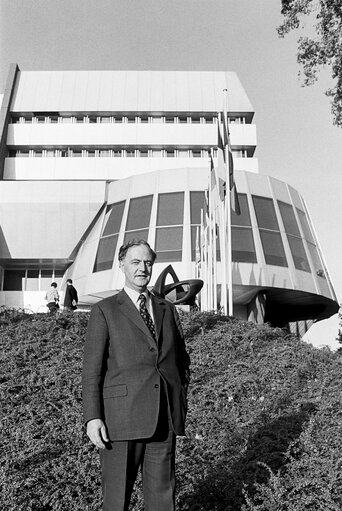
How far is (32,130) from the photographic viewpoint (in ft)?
139

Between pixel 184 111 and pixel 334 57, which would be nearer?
pixel 334 57

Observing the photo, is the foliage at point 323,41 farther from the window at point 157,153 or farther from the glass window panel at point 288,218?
the window at point 157,153

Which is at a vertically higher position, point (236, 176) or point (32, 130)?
point (32, 130)

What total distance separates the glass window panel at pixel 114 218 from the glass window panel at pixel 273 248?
7310mm

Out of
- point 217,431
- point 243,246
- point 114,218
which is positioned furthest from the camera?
point 114,218

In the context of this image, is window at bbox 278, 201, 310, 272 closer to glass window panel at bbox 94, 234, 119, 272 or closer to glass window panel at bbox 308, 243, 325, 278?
glass window panel at bbox 308, 243, 325, 278

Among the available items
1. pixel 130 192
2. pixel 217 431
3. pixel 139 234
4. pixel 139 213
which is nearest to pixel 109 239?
pixel 139 213

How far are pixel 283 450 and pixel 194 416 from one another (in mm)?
1460

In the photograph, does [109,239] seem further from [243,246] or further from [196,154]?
[196,154]

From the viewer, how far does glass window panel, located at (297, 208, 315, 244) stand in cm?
3064

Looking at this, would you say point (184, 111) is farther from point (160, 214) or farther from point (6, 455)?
point (6, 455)

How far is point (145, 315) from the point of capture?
139 inches

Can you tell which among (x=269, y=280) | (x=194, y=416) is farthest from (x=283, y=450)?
(x=269, y=280)

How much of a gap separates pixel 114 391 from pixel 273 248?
82.5ft
